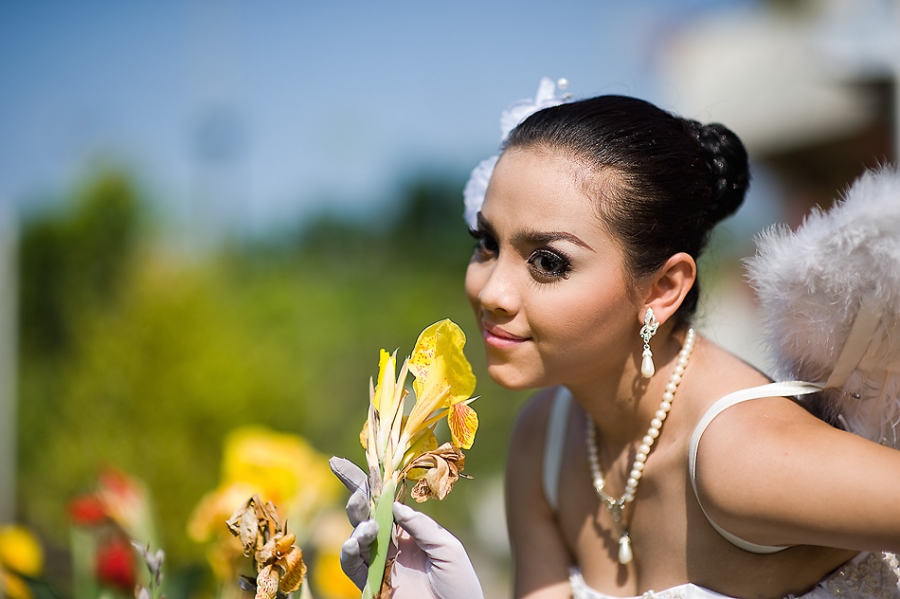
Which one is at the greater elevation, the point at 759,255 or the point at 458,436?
the point at 759,255

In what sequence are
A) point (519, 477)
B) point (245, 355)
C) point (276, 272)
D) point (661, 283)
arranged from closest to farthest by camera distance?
point (661, 283)
point (519, 477)
point (245, 355)
point (276, 272)

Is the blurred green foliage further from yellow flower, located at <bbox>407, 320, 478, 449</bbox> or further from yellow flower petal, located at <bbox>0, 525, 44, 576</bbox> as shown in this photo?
yellow flower, located at <bbox>407, 320, 478, 449</bbox>

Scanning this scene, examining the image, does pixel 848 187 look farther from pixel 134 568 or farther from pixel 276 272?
pixel 276 272

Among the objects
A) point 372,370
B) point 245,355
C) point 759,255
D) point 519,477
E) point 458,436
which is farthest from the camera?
point 372,370

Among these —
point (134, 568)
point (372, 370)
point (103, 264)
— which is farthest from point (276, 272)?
point (134, 568)

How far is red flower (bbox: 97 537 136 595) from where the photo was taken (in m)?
1.64

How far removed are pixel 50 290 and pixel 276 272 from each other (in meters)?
2.00

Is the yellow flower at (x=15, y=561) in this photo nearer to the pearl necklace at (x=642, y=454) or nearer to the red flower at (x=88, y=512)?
the red flower at (x=88, y=512)

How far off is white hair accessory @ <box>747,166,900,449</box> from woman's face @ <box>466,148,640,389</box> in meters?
0.25

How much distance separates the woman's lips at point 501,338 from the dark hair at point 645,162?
0.75ft

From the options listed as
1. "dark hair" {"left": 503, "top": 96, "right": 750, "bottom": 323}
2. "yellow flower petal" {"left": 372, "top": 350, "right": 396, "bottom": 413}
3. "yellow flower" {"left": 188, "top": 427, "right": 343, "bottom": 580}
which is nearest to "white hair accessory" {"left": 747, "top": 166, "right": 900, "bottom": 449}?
"dark hair" {"left": 503, "top": 96, "right": 750, "bottom": 323}

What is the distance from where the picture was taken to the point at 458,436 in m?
1.09

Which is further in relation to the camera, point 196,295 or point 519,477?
point 196,295

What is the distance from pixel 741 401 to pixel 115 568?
4.23 feet
